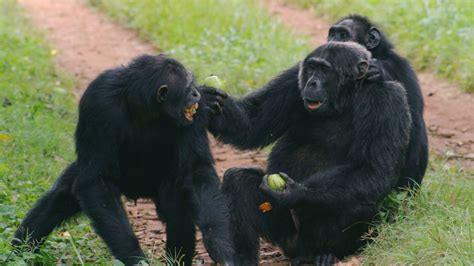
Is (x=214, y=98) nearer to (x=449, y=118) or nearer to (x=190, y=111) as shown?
(x=190, y=111)

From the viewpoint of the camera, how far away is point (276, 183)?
739 centimetres

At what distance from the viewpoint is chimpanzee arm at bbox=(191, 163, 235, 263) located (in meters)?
6.93

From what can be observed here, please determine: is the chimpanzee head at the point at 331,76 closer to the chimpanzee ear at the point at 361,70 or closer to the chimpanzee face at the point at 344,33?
the chimpanzee ear at the point at 361,70

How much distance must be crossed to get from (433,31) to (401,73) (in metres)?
5.64

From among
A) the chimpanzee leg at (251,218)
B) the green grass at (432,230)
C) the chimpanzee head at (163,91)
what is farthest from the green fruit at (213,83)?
the green grass at (432,230)

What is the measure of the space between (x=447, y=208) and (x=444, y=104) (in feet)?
17.7

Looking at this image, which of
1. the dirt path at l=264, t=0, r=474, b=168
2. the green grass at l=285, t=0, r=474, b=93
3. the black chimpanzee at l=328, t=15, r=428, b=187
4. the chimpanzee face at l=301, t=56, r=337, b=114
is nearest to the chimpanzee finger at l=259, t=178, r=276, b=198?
the chimpanzee face at l=301, t=56, r=337, b=114

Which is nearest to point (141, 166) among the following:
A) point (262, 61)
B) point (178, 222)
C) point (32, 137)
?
point (178, 222)

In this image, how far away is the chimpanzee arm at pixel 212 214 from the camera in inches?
273

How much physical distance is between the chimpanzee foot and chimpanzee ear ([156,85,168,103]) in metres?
2.00

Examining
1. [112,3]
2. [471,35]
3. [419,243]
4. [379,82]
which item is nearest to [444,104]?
[471,35]

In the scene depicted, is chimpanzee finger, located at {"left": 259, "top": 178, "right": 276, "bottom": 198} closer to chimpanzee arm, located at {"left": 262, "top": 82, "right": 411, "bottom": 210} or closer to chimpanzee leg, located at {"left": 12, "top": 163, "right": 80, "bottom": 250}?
chimpanzee arm, located at {"left": 262, "top": 82, "right": 411, "bottom": 210}

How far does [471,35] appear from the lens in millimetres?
13680

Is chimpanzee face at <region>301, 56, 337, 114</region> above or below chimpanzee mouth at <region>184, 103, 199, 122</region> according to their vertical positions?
above
